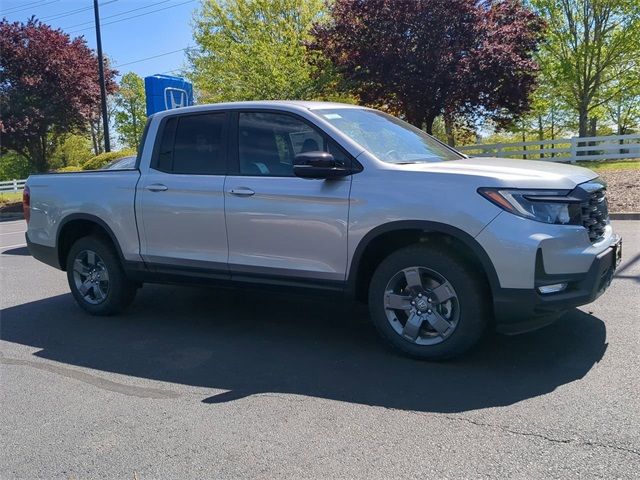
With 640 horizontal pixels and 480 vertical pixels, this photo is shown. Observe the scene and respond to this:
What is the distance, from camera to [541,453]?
3000 millimetres

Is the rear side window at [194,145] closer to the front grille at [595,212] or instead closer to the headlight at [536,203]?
the headlight at [536,203]

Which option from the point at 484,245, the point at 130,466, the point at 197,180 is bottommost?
the point at 130,466

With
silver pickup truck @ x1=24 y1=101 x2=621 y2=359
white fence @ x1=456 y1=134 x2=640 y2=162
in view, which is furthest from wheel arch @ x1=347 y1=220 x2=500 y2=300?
white fence @ x1=456 y1=134 x2=640 y2=162

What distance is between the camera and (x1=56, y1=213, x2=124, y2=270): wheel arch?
5.75 metres

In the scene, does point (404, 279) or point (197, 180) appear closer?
point (404, 279)

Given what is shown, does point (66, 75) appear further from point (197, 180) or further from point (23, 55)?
point (197, 180)

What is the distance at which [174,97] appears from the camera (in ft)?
52.2

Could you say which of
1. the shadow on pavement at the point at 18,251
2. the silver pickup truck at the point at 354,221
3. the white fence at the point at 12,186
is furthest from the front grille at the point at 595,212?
the white fence at the point at 12,186

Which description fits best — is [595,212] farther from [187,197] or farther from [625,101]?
[625,101]

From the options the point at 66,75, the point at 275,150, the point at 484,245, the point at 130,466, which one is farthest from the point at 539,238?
the point at 66,75

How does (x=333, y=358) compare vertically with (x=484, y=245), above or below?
below

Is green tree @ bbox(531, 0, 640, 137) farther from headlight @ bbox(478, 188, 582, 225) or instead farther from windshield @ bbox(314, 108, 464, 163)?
headlight @ bbox(478, 188, 582, 225)

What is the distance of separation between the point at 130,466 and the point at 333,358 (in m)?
1.79

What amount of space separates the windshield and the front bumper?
4.46 ft
